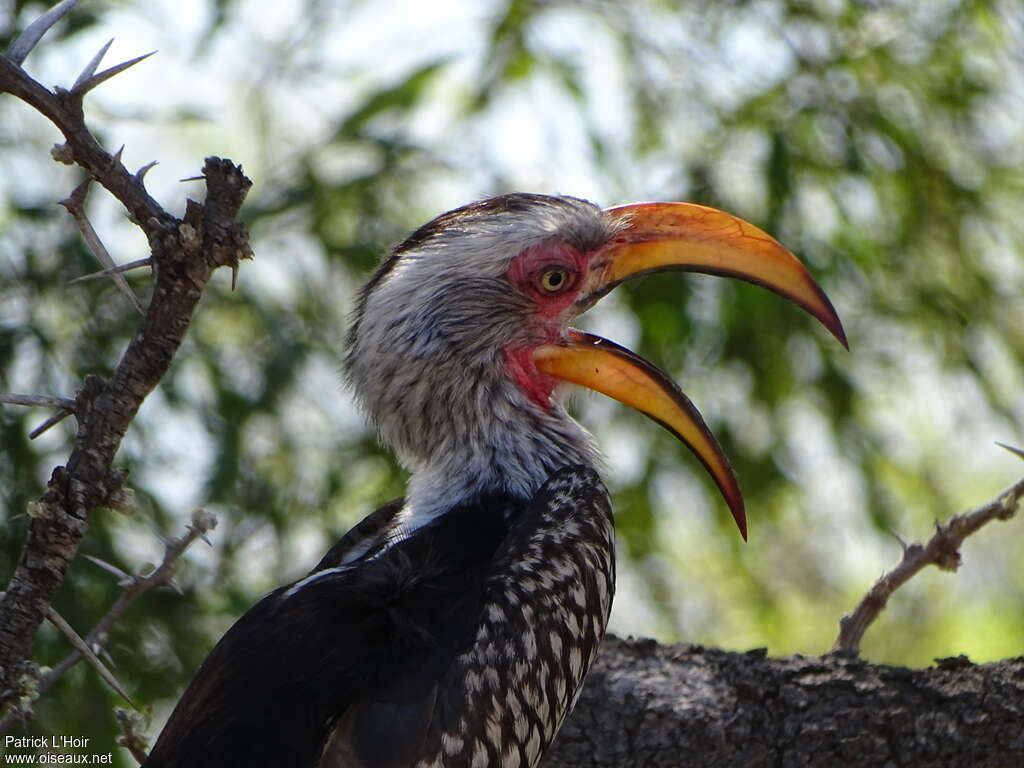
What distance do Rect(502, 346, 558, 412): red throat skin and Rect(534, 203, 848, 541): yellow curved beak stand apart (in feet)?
0.08

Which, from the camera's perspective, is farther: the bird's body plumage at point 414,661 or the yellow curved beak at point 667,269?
the yellow curved beak at point 667,269

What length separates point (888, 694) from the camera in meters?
3.90

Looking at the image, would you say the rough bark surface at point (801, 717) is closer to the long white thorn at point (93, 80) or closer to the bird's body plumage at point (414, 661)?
the bird's body plumage at point (414, 661)

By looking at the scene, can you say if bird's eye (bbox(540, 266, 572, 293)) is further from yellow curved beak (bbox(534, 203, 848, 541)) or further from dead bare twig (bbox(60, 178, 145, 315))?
dead bare twig (bbox(60, 178, 145, 315))

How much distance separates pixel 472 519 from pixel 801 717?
41.1 inches

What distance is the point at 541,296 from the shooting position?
410cm

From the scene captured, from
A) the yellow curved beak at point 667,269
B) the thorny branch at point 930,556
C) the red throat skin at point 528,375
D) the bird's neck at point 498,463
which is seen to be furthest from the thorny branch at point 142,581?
the thorny branch at point 930,556

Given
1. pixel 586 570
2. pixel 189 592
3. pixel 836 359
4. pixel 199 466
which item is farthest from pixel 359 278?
pixel 586 570

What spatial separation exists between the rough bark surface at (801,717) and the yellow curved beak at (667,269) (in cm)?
51

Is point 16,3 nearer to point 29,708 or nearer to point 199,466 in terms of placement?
point 199,466

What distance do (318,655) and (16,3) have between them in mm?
3145

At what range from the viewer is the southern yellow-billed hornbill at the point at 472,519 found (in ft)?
9.89

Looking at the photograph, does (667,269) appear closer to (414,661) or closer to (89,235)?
(414,661)

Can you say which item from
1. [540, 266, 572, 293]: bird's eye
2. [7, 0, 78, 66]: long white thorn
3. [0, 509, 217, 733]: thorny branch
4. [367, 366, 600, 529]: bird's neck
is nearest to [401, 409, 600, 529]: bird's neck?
[367, 366, 600, 529]: bird's neck
